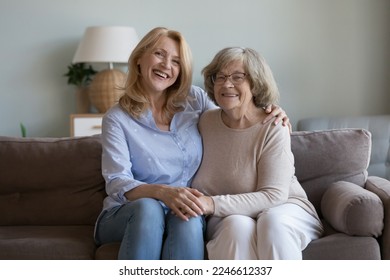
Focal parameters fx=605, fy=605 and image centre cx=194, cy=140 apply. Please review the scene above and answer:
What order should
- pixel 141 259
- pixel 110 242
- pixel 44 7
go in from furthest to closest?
pixel 44 7 < pixel 110 242 < pixel 141 259

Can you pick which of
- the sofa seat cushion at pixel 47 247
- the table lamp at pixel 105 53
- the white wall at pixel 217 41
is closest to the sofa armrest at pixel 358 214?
the sofa seat cushion at pixel 47 247

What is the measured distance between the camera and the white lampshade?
425 centimetres

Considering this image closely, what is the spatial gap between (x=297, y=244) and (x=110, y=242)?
2.29ft

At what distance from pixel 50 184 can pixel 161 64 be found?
0.74m

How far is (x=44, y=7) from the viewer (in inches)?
182

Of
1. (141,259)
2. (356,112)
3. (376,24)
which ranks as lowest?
(356,112)

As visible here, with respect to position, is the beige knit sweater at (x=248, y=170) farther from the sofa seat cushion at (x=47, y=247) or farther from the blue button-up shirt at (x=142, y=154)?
the sofa seat cushion at (x=47, y=247)

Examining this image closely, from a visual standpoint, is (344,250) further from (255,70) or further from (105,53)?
(105,53)

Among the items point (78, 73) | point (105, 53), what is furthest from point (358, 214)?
point (78, 73)

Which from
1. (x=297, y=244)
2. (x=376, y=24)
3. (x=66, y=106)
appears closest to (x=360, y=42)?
(x=376, y=24)

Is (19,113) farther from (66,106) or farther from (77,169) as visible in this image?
(77,169)

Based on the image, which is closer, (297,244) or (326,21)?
(297,244)

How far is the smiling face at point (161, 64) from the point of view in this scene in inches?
91.1

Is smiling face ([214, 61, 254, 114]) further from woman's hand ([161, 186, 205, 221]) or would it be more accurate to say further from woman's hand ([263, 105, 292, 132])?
woman's hand ([161, 186, 205, 221])
